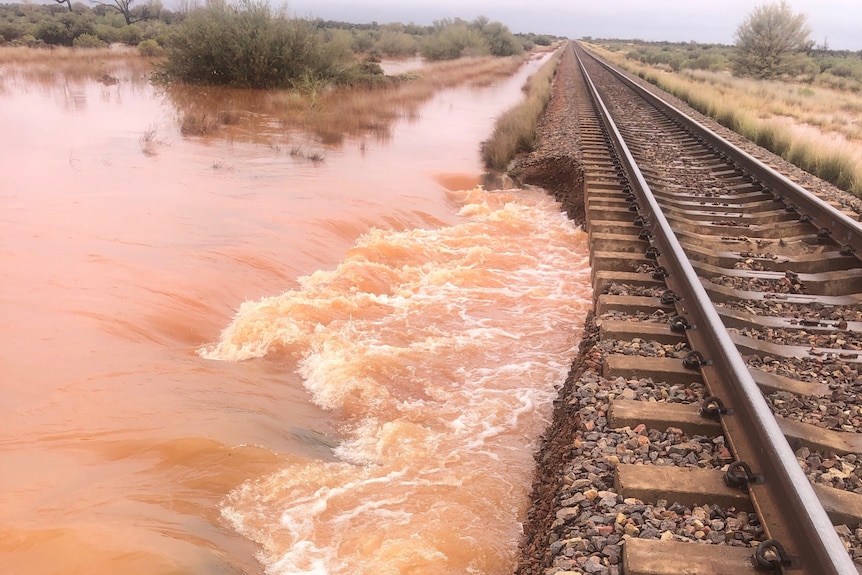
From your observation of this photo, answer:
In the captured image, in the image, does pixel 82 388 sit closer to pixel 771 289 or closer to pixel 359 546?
pixel 359 546

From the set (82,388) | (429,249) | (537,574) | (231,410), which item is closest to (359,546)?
(537,574)

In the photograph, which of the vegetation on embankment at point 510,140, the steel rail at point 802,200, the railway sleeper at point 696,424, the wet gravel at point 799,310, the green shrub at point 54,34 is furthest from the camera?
the green shrub at point 54,34

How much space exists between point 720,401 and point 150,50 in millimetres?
40180

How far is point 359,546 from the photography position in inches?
144

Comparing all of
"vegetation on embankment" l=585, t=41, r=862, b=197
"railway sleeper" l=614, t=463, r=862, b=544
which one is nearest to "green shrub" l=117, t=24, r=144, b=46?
"vegetation on embankment" l=585, t=41, r=862, b=197

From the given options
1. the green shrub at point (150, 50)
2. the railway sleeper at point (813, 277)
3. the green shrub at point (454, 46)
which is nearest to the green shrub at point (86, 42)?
the green shrub at point (150, 50)

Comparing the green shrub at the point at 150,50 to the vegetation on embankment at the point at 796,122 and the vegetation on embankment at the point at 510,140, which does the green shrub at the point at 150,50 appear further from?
the vegetation on embankment at the point at 796,122

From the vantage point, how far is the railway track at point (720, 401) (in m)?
2.78

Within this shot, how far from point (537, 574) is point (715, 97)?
2332 centimetres

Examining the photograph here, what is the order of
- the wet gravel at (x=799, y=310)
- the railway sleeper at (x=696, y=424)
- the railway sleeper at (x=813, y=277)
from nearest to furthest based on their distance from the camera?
the railway sleeper at (x=696, y=424)
the wet gravel at (x=799, y=310)
the railway sleeper at (x=813, y=277)

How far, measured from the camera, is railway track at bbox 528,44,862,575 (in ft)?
9.13

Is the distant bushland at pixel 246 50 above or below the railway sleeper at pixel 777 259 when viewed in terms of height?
above

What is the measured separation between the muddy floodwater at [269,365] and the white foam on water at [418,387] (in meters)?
0.02

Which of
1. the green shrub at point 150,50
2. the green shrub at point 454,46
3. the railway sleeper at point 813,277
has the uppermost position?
the green shrub at point 454,46
